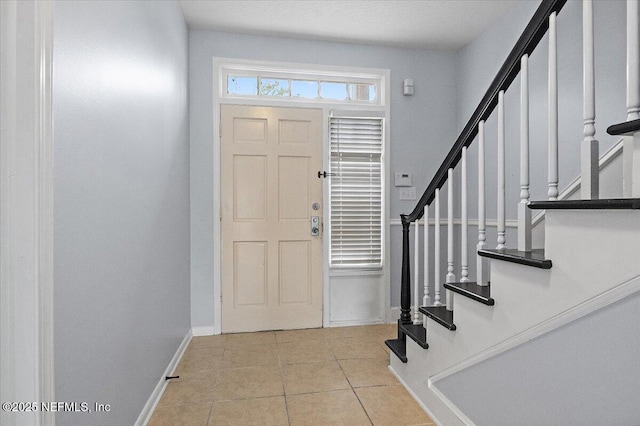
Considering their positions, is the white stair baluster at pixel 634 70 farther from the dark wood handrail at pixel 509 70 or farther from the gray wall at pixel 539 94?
the gray wall at pixel 539 94

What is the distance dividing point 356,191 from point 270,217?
88 cm

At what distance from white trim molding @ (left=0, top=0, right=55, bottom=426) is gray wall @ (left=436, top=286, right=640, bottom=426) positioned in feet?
5.21

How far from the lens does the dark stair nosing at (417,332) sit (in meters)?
1.92

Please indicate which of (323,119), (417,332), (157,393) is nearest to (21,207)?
(157,393)

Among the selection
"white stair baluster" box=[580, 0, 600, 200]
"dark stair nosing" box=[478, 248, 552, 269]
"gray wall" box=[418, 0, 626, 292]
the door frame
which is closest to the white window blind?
the door frame

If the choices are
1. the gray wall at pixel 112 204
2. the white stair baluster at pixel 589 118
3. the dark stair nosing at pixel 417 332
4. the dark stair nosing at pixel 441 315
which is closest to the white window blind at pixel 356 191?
the dark stair nosing at pixel 417 332

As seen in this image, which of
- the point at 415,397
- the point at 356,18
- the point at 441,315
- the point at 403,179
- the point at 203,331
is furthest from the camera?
the point at 403,179

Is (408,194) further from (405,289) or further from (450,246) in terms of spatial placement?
(450,246)

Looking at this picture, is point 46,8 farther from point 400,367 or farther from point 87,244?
point 400,367

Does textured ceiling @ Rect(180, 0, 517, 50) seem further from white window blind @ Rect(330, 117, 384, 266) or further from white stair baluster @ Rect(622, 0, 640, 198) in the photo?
white stair baluster @ Rect(622, 0, 640, 198)

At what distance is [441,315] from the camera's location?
183 centimetres

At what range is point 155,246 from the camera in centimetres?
200

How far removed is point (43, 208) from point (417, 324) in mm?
2050

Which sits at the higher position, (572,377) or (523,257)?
(523,257)
